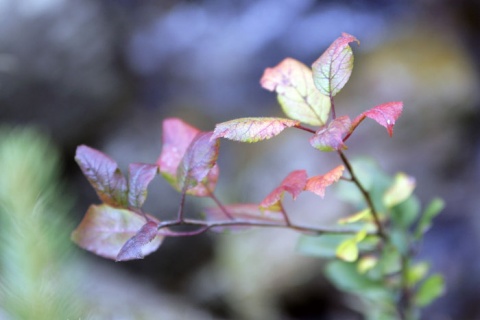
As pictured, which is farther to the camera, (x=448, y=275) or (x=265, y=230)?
(x=265, y=230)

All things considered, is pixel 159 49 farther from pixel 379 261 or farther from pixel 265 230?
pixel 379 261

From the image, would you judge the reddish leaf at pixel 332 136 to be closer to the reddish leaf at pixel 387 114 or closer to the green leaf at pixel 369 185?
the reddish leaf at pixel 387 114

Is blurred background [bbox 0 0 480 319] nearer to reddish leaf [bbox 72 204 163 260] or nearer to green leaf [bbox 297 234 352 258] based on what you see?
green leaf [bbox 297 234 352 258]

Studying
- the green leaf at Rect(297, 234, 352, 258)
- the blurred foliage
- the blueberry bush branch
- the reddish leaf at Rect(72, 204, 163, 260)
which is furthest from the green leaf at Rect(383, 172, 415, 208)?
the blurred foliage

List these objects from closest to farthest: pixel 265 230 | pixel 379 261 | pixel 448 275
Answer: pixel 379 261 → pixel 448 275 → pixel 265 230

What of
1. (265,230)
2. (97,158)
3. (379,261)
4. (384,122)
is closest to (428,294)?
(379,261)
